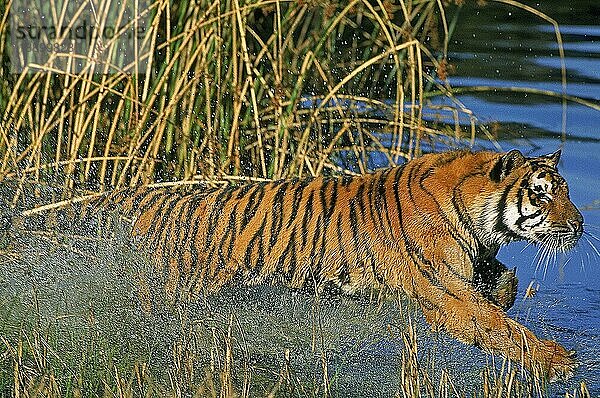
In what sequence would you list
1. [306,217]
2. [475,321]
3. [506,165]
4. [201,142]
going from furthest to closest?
[201,142] → [306,217] → [506,165] → [475,321]

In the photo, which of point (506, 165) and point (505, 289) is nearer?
point (506, 165)

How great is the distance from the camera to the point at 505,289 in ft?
17.8

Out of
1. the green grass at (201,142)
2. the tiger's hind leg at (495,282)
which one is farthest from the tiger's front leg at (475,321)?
the tiger's hind leg at (495,282)

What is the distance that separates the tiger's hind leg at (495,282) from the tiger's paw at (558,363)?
24.9 inches

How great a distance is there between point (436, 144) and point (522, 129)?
8.09 feet

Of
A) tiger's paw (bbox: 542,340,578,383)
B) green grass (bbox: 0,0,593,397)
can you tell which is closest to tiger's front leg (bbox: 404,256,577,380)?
tiger's paw (bbox: 542,340,578,383)

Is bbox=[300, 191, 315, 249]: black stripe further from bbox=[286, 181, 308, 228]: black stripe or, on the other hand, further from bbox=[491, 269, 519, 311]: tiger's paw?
bbox=[491, 269, 519, 311]: tiger's paw

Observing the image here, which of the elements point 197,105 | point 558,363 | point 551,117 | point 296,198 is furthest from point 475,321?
point 551,117

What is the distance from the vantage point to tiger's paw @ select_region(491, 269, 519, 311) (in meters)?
A: 5.41

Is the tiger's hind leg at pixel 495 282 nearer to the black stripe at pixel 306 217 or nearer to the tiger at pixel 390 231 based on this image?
the tiger at pixel 390 231

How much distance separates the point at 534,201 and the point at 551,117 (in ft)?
15.9

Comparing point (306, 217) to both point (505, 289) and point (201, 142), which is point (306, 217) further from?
point (201, 142)

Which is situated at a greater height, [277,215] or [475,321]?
[277,215]

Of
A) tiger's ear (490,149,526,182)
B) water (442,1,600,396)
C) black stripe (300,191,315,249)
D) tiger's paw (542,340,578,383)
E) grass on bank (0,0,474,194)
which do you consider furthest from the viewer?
grass on bank (0,0,474,194)
